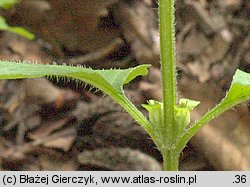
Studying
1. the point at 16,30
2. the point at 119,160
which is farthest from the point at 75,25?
the point at 119,160

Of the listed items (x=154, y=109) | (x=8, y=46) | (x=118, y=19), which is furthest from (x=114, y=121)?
(x=154, y=109)

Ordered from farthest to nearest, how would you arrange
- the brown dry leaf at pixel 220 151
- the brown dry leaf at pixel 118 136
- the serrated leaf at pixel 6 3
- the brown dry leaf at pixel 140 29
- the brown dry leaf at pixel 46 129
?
the serrated leaf at pixel 6 3 → the brown dry leaf at pixel 140 29 → the brown dry leaf at pixel 46 129 → the brown dry leaf at pixel 118 136 → the brown dry leaf at pixel 220 151

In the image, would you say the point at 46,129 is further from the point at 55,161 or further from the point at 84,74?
the point at 84,74

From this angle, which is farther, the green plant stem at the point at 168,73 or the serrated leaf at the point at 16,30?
the serrated leaf at the point at 16,30

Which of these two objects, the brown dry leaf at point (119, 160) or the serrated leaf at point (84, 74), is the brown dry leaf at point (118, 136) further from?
the serrated leaf at point (84, 74)

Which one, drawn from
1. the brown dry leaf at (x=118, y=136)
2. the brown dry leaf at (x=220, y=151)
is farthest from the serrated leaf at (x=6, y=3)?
the brown dry leaf at (x=220, y=151)

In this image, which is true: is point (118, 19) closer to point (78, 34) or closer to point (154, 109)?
point (78, 34)

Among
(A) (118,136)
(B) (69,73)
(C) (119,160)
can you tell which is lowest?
(B) (69,73)

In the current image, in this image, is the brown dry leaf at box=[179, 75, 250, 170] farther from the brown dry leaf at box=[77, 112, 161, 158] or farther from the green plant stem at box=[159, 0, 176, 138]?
the green plant stem at box=[159, 0, 176, 138]
